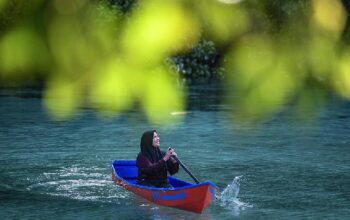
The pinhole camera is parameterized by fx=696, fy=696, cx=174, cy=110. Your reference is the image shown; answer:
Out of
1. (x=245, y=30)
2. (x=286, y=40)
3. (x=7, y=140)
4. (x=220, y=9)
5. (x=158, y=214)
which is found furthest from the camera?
(x=245, y=30)

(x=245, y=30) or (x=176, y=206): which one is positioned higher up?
(x=245, y=30)

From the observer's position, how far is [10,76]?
59281 mm

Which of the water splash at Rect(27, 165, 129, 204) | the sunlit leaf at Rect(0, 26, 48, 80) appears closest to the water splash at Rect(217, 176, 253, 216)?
the water splash at Rect(27, 165, 129, 204)

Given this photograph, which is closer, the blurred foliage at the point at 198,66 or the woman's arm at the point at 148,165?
the woman's arm at the point at 148,165

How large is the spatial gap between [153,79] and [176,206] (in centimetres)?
618

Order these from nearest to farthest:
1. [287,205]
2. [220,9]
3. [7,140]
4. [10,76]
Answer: [220,9] → [287,205] → [7,140] → [10,76]

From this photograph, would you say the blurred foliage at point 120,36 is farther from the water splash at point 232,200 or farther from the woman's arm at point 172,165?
the water splash at point 232,200

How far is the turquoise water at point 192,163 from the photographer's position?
14.3m

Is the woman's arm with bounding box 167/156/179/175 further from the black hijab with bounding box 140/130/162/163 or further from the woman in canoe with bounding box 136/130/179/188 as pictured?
the black hijab with bounding box 140/130/162/163

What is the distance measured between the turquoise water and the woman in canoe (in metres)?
0.60

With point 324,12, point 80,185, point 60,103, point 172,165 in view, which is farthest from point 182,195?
point 60,103

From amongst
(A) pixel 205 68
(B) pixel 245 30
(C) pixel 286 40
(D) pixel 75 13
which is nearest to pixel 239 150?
(C) pixel 286 40

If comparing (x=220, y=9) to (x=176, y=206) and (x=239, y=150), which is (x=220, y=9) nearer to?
(x=176, y=206)

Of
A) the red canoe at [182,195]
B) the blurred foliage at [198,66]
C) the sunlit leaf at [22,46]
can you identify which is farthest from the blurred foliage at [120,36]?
the blurred foliage at [198,66]
